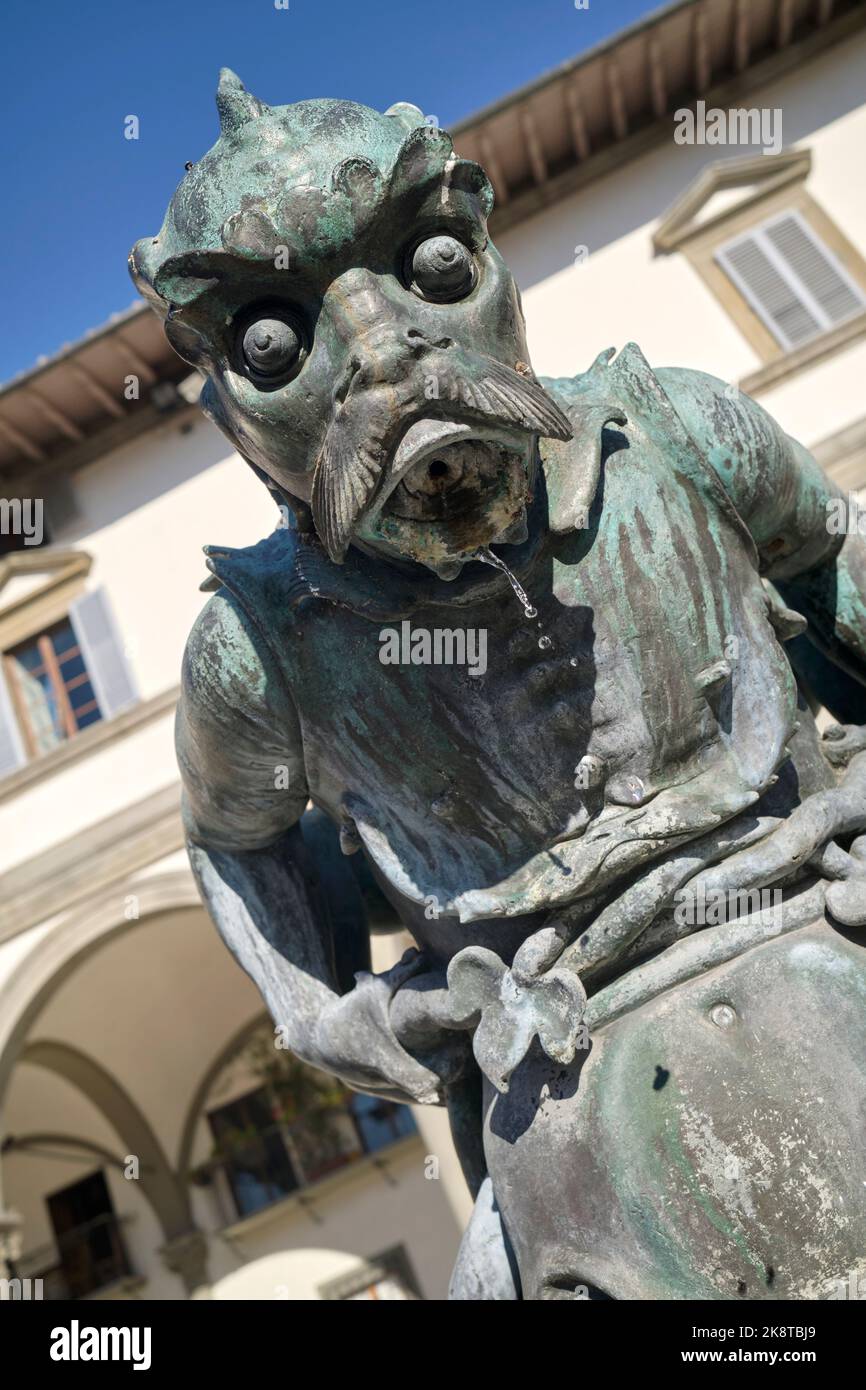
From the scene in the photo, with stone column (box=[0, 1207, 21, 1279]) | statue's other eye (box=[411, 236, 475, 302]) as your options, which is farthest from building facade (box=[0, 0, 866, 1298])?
statue's other eye (box=[411, 236, 475, 302])

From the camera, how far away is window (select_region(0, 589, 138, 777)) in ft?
39.1

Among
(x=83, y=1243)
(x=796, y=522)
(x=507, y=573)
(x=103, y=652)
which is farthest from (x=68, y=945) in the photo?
(x=507, y=573)

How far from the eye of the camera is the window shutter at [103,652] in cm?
1180

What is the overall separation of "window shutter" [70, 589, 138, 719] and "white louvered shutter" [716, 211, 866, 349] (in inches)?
223

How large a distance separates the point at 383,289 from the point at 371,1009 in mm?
785

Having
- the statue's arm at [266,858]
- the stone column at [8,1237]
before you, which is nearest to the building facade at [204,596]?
the stone column at [8,1237]

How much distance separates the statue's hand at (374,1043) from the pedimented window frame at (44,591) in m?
11.2

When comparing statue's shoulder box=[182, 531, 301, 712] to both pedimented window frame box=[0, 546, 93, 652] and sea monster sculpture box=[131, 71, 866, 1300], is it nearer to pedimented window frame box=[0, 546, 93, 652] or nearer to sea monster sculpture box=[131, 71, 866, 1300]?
sea monster sculpture box=[131, 71, 866, 1300]

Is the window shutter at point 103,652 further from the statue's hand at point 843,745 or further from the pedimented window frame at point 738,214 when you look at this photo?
the statue's hand at point 843,745

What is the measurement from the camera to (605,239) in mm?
11922

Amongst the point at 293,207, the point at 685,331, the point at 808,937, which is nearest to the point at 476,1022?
the point at 808,937

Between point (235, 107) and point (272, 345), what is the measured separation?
0.27 m

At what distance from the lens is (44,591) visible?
12555 mm

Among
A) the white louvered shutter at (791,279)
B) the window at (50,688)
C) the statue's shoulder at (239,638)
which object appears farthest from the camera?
the window at (50,688)
